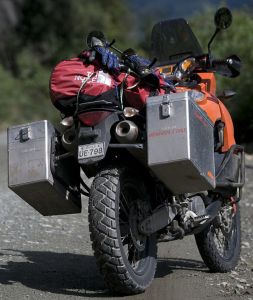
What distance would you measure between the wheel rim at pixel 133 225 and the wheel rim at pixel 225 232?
45.7 inches

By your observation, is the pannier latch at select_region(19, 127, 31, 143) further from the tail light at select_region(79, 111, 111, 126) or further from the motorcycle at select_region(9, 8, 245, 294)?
the tail light at select_region(79, 111, 111, 126)

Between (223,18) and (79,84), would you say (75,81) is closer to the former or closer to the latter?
(79,84)

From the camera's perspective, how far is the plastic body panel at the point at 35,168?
5.89m

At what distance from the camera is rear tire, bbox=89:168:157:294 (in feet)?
18.1

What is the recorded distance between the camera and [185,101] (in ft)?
18.5

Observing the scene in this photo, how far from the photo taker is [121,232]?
5.86 metres

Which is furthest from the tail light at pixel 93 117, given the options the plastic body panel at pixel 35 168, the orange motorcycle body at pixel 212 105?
the orange motorcycle body at pixel 212 105

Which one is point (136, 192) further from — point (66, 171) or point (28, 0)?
point (28, 0)

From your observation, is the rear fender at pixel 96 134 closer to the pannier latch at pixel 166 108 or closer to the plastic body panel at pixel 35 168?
the plastic body panel at pixel 35 168

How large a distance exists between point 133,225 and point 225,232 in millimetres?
1537

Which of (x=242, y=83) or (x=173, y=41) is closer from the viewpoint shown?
(x=173, y=41)

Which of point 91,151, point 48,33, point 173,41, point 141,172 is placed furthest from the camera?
point 48,33

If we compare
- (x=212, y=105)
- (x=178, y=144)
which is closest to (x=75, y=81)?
(x=178, y=144)

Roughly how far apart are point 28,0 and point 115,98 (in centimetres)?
4516
